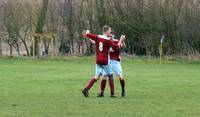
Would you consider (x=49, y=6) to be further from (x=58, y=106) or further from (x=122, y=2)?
(x=58, y=106)

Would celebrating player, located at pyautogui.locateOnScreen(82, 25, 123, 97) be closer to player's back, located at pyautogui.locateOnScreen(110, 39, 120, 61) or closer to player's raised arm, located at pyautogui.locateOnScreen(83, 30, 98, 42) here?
player's raised arm, located at pyautogui.locateOnScreen(83, 30, 98, 42)

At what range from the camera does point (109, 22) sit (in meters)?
49.7

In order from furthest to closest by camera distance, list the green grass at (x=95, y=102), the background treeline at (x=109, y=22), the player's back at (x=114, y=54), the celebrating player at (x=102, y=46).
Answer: the background treeline at (x=109, y=22)
the player's back at (x=114, y=54)
the celebrating player at (x=102, y=46)
the green grass at (x=95, y=102)

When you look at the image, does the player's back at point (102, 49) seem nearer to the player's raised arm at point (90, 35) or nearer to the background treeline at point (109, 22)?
the player's raised arm at point (90, 35)

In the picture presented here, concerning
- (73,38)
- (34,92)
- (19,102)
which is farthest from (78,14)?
(19,102)

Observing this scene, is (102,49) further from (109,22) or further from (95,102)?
(109,22)

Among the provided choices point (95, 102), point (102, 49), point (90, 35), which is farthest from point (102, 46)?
point (95, 102)

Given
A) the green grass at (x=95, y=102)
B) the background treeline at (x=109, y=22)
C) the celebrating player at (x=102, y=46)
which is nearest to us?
the green grass at (x=95, y=102)

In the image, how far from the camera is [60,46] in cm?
5144

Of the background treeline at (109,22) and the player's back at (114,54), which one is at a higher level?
the background treeline at (109,22)

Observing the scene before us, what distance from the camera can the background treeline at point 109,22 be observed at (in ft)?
156

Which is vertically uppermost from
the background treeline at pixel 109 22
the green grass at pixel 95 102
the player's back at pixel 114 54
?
the background treeline at pixel 109 22

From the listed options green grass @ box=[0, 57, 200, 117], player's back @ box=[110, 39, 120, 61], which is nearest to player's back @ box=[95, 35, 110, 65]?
player's back @ box=[110, 39, 120, 61]

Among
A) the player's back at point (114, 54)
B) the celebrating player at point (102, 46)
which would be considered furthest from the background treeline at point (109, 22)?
the celebrating player at point (102, 46)
